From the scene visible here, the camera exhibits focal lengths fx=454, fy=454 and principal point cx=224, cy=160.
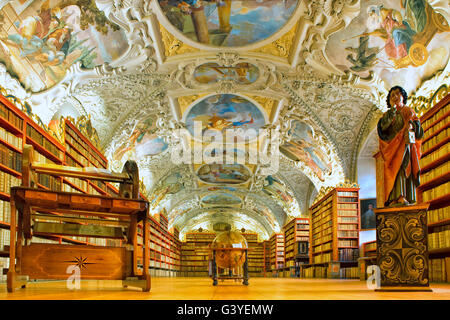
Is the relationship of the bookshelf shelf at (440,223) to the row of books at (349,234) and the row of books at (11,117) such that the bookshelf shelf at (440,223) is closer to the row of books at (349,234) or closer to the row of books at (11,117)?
the row of books at (349,234)

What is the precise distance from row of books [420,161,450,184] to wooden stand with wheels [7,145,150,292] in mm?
7458

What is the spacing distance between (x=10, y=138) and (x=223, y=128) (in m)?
12.2

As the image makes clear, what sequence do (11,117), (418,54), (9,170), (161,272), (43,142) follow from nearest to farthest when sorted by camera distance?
(9,170) → (11,117) → (43,142) → (418,54) → (161,272)

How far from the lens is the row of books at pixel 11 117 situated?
9375mm

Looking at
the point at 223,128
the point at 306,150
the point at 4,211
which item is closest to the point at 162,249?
the point at 223,128

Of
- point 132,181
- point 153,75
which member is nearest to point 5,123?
point 132,181

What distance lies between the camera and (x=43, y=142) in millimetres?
11477

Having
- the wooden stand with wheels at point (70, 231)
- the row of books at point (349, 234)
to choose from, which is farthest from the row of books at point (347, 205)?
the wooden stand with wheels at point (70, 231)

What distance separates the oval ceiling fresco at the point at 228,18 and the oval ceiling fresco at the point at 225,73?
157cm

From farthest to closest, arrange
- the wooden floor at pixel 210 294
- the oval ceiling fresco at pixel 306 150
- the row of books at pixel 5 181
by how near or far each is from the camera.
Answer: the oval ceiling fresco at pixel 306 150, the row of books at pixel 5 181, the wooden floor at pixel 210 294

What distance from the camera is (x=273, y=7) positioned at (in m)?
12.3

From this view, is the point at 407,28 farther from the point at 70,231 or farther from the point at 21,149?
the point at 21,149

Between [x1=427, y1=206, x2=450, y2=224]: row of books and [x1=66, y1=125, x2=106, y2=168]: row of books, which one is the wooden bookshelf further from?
[x1=427, y1=206, x2=450, y2=224]: row of books

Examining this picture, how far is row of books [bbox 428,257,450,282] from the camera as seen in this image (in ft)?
34.4
